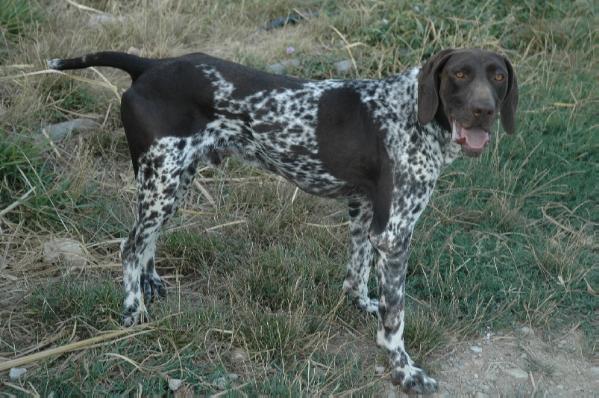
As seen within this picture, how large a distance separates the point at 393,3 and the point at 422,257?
3149mm

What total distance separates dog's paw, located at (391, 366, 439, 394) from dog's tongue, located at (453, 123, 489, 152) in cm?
112

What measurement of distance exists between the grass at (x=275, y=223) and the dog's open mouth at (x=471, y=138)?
1004 millimetres

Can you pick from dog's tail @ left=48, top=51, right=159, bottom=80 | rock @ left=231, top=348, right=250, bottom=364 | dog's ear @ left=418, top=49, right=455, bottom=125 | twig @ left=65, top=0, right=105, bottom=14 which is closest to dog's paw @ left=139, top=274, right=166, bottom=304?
rock @ left=231, top=348, right=250, bottom=364

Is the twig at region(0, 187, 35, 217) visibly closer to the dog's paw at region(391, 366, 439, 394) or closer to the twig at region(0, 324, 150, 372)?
the twig at region(0, 324, 150, 372)

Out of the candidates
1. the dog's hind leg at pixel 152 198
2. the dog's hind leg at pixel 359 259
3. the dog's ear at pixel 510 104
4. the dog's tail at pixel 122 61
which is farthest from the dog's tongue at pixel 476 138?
the dog's tail at pixel 122 61

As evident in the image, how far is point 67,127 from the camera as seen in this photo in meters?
6.05

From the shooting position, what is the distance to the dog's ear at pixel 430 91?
13.1 ft

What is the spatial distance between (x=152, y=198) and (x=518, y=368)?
205 centimetres

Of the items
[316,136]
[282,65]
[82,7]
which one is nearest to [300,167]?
[316,136]

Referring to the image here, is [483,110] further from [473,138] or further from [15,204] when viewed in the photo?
[15,204]

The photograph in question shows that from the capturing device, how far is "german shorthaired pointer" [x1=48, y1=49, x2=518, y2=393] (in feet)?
13.6

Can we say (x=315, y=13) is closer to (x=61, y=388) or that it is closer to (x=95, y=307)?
(x=95, y=307)

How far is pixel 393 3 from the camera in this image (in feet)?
24.6

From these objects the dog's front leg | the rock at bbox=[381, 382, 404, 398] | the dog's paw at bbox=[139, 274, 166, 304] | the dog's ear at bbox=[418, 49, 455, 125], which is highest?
the dog's ear at bbox=[418, 49, 455, 125]
